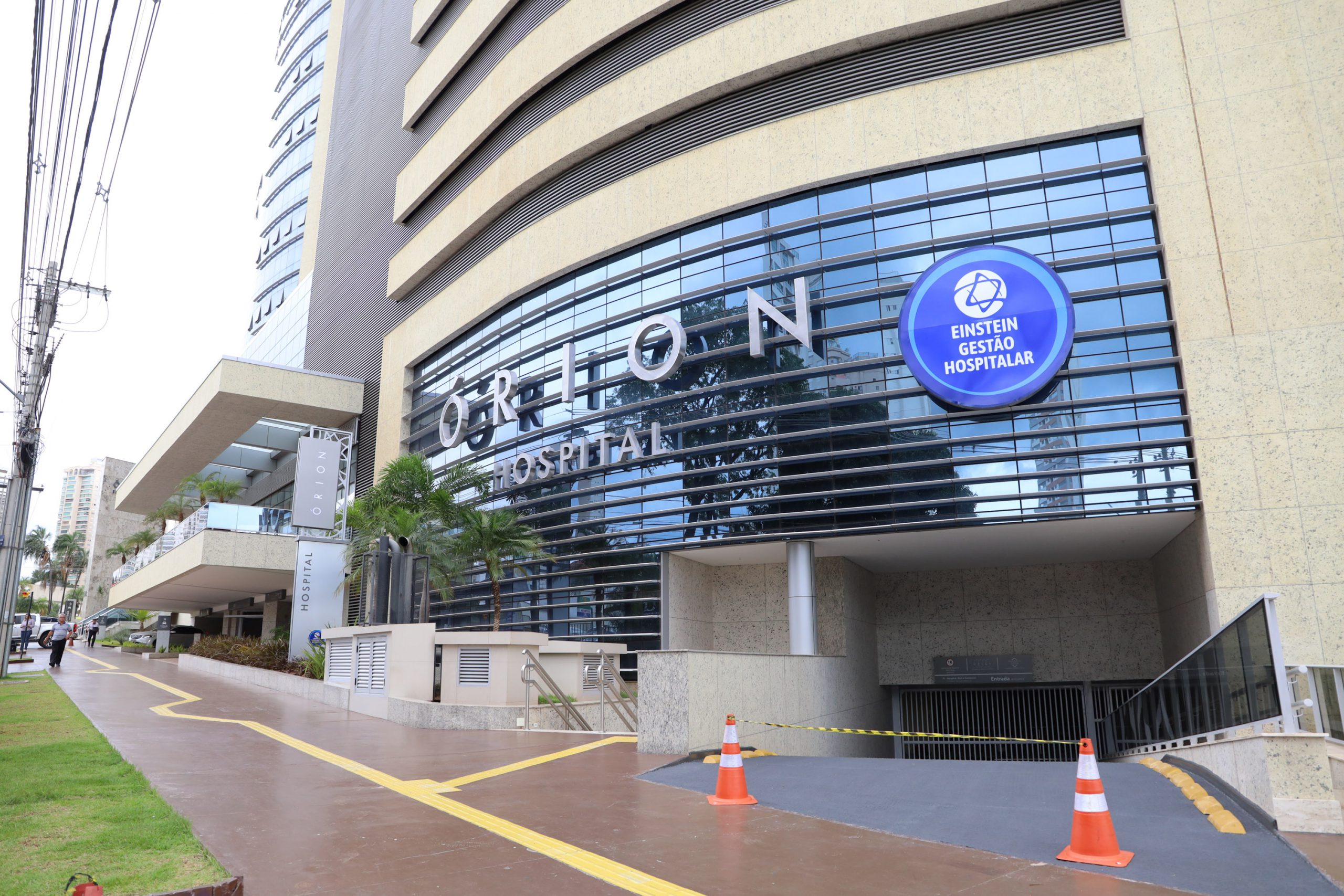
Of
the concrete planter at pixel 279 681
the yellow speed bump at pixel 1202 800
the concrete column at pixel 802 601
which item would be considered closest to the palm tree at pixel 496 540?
the concrete planter at pixel 279 681

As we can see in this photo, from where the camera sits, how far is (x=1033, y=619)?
21641 millimetres

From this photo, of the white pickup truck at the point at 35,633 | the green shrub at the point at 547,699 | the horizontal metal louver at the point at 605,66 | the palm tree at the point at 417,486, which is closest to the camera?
the green shrub at the point at 547,699

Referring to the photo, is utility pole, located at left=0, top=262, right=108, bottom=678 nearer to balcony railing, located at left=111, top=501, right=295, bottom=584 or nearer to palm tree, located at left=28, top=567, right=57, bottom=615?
balcony railing, located at left=111, top=501, right=295, bottom=584

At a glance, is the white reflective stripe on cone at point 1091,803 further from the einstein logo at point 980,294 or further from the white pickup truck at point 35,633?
the white pickup truck at point 35,633

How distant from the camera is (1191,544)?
16203mm

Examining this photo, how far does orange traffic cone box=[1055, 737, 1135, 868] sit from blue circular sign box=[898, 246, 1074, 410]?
1105 cm

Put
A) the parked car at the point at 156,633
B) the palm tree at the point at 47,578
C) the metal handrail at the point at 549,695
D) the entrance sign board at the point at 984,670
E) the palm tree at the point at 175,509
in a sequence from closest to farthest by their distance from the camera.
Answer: the metal handrail at the point at 549,695
the entrance sign board at the point at 984,670
the palm tree at the point at 175,509
the parked car at the point at 156,633
the palm tree at the point at 47,578

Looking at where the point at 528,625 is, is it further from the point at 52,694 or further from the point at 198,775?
the point at 198,775

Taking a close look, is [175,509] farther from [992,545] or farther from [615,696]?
[992,545]

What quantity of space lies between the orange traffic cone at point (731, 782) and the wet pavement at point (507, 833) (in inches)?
8.7

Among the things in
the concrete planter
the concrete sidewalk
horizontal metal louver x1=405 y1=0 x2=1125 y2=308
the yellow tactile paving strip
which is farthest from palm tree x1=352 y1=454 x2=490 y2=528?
the concrete sidewalk

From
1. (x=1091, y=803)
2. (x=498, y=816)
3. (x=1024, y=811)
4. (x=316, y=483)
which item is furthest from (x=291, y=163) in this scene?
(x=1091, y=803)

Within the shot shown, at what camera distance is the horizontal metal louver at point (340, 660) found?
19156 millimetres

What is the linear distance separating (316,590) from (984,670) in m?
20.2
